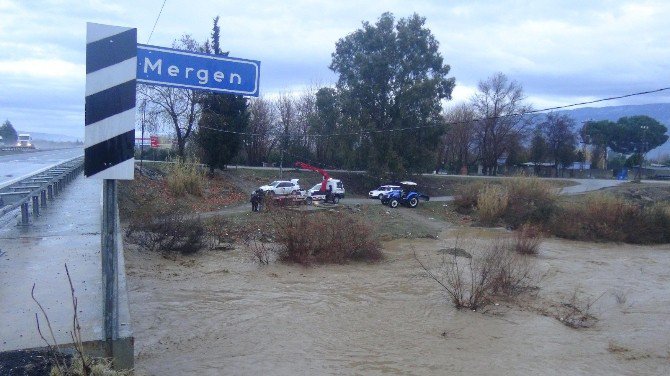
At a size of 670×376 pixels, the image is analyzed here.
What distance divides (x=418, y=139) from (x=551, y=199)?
603 inches

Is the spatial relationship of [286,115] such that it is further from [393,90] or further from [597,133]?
[597,133]

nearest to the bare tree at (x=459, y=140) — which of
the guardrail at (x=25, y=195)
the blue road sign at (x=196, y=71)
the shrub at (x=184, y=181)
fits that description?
the shrub at (x=184, y=181)

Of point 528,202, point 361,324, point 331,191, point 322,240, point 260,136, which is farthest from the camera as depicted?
point 260,136

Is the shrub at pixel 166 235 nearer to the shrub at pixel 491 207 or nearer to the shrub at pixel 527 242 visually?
the shrub at pixel 527 242

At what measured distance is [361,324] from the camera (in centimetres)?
1250

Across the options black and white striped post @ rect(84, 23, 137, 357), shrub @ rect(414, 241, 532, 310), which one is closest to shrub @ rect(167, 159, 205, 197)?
shrub @ rect(414, 241, 532, 310)

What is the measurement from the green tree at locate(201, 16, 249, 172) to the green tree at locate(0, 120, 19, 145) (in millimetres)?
41445

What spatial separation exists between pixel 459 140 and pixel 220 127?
39.4 m

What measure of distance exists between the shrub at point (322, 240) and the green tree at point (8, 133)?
63.2 meters

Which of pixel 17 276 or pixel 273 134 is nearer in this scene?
pixel 17 276

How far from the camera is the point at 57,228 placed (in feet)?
32.9

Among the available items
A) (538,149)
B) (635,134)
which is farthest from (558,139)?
(635,134)

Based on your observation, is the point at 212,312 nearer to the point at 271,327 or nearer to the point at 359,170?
the point at 271,327

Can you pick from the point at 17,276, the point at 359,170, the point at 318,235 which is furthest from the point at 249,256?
the point at 359,170
